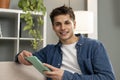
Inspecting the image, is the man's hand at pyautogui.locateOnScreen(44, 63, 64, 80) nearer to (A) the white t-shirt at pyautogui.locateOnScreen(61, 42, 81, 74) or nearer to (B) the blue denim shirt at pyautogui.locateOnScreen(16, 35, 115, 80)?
(B) the blue denim shirt at pyautogui.locateOnScreen(16, 35, 115, 80)

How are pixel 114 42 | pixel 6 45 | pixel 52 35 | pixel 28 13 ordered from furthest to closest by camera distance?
pixel 114 42 → pixel 52 35 → pixel 6 45 → pixel 28 13

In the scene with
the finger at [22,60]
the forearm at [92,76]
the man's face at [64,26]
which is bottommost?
the forearm at [92,76]

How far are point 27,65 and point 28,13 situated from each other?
985mm

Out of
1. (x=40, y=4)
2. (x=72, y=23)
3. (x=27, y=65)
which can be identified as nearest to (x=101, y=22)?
(x=40, y=4)

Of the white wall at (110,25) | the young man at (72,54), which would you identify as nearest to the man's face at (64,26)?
the young man at (72,54)

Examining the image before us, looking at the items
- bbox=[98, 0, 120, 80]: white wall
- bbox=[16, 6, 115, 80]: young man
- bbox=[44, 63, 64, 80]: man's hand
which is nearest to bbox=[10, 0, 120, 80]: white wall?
bbox=[98, 0, 120, 80]: white wall

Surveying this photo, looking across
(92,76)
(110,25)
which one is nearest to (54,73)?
(92,76)

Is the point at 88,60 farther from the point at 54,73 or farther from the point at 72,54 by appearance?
the point at 54,73

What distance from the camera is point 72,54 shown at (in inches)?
61.1

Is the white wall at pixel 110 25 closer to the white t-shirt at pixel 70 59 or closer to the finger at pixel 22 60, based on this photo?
the white t-shirt at pixel 70 59

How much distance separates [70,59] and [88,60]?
0.48 feet

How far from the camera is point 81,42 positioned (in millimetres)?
1532

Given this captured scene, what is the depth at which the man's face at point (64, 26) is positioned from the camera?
1513 mm

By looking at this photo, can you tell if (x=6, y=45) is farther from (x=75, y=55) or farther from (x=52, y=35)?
(x=75, y=55)
